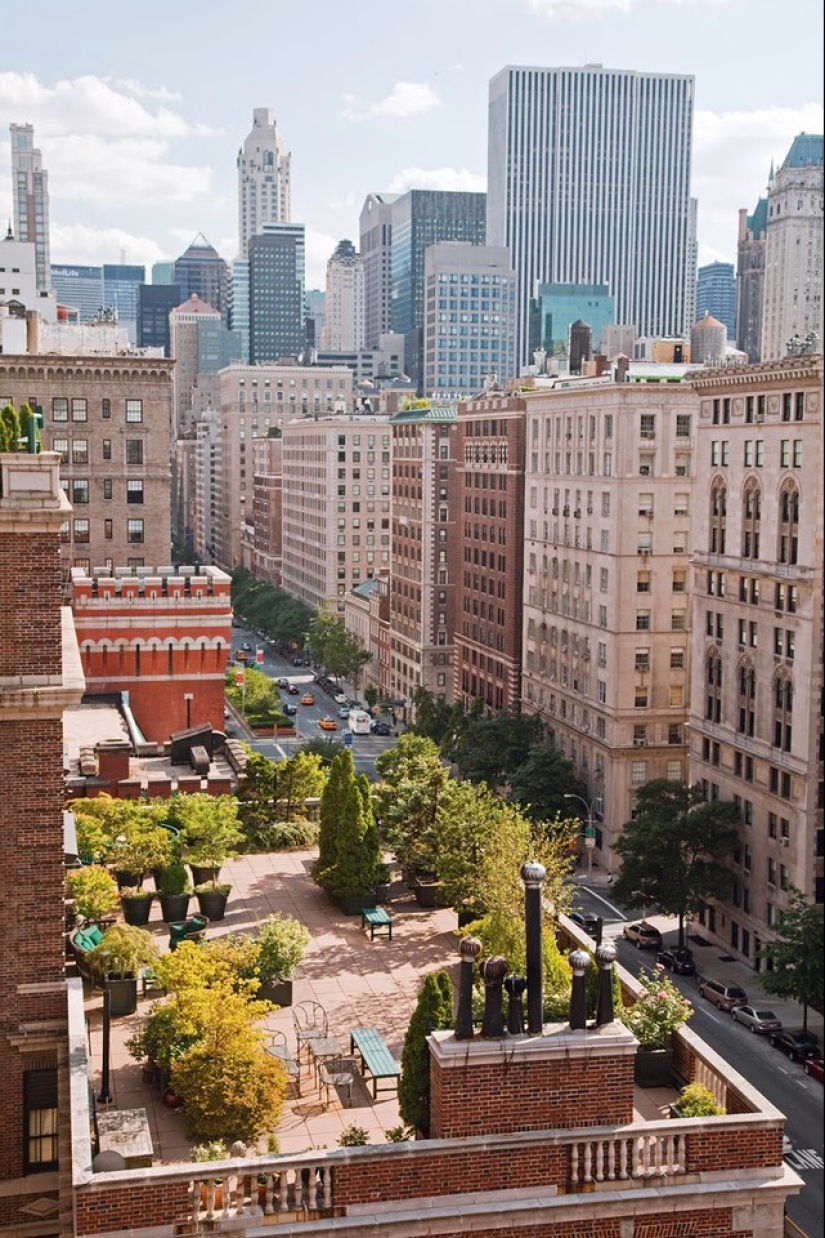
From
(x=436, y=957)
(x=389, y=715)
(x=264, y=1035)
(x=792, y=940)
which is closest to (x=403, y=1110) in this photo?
(x=264, y=1035)

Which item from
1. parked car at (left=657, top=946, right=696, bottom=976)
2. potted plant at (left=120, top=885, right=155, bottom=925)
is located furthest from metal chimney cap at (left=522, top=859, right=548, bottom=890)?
parked car at (left=657, top=946, right=696, bottom=976)

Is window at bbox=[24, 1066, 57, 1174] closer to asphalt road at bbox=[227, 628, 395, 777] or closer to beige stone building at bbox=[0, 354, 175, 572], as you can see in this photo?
beige stone building at bbox=[0, 354, 175, 572]

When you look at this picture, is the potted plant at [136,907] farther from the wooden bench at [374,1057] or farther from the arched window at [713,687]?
the arched window at [713,687]

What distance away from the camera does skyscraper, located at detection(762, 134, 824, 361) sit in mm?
11531

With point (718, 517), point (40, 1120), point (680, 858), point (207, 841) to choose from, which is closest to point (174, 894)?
point (207, 841)

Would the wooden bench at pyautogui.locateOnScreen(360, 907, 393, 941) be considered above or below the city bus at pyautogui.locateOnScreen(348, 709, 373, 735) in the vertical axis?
above

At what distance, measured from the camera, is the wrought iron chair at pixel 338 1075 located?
85.9 feet

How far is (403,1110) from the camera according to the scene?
913 inches

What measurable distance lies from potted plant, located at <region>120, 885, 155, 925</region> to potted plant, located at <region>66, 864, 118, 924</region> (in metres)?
1.00

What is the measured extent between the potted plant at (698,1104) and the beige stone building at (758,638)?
51851 mm

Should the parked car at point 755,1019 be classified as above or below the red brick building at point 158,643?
below

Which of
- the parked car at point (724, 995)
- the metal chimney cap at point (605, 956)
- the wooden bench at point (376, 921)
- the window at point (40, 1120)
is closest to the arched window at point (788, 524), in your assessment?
the parked car at point (724, 995)

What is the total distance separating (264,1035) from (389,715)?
5443 inches

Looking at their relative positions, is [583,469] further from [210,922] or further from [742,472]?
[210,922]
